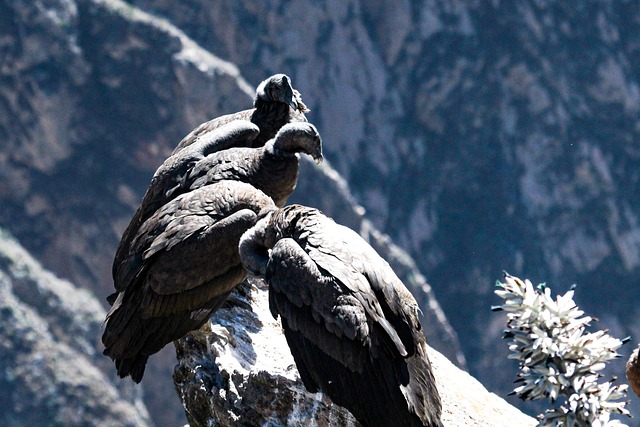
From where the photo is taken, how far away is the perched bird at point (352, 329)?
32.9 ft

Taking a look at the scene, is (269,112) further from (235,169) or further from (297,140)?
(235,169)

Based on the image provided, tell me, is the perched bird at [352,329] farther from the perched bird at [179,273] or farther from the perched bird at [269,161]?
the perched bird at [269,161]

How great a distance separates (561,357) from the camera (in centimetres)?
801

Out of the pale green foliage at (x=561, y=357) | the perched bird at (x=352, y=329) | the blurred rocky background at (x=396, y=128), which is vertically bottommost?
the pale green foliage at (x=561, y=357)

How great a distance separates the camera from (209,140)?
47.3ft

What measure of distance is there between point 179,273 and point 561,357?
5.09 m

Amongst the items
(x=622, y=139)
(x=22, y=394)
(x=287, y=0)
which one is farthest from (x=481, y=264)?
(x=22, y=394)

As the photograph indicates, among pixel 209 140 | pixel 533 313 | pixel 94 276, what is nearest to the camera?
pixel 533 313

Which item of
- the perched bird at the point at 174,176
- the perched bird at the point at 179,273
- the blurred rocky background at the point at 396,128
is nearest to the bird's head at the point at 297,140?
the perched bird at the point at 174,176

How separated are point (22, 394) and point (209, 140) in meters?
70.2

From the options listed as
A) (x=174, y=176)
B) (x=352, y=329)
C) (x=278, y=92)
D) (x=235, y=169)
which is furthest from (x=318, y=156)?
(x=352, y=329)

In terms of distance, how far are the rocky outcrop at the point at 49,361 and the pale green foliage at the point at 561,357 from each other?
74530 mm

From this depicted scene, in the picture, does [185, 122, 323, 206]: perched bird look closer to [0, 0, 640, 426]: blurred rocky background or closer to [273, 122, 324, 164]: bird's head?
[273, 122, 324, 164]: bird's head

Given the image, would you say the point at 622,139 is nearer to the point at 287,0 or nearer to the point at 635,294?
the point at 635,294
